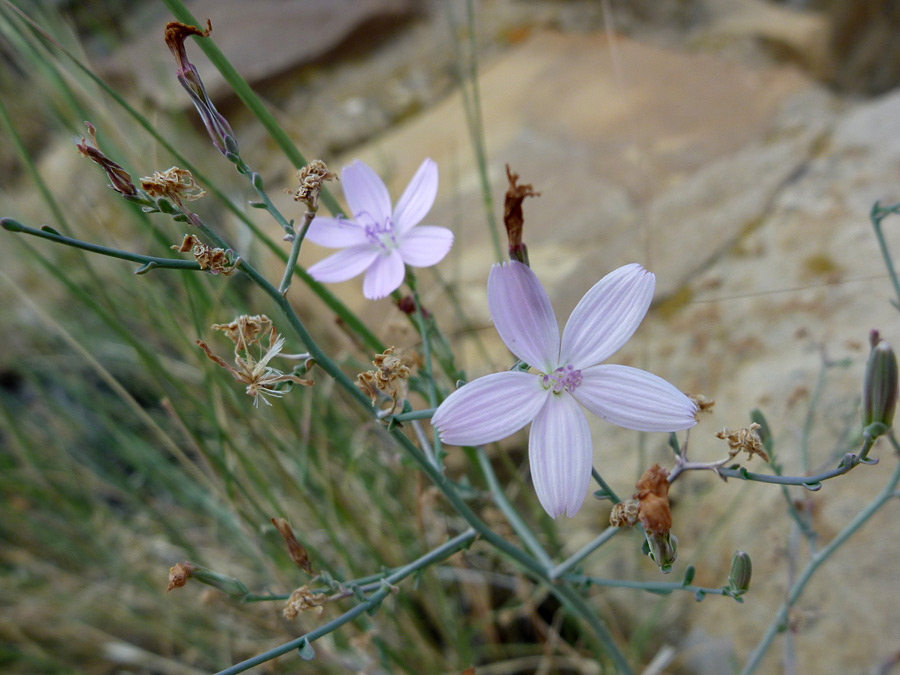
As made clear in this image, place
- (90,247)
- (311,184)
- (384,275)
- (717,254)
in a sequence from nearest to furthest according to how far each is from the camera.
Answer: (90,247) → (311,184) → (384,275) → (717,254)

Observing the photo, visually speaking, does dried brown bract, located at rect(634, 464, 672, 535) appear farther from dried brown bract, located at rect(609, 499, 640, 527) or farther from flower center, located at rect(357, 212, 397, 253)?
flower center, located at rect(357, 212, 397, 253)

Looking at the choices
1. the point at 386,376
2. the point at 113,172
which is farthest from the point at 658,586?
the point at 113,172

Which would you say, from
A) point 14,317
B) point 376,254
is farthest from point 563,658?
point 14,317

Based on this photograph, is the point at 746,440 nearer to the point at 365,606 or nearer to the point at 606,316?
the point at 606,316

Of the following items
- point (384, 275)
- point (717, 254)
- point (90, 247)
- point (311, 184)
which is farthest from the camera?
point (717, 254)

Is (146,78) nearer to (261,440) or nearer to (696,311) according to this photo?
(261,440)

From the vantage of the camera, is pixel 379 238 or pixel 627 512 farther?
pixel 379 238

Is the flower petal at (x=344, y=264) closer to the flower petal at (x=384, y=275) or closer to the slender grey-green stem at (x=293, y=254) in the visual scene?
the flower petal at (x=384, y=275)
